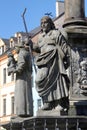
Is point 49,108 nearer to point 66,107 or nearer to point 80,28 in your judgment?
point 66,107

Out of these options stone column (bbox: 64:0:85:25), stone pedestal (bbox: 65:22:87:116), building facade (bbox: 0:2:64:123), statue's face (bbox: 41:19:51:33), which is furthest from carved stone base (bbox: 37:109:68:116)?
building facade (bbox: 0:2:64:123)

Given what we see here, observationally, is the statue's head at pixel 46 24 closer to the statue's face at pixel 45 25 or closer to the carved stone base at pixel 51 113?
the statue's face at pixel 45 25

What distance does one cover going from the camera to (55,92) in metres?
9.84

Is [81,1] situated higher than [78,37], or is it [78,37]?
[81,1]

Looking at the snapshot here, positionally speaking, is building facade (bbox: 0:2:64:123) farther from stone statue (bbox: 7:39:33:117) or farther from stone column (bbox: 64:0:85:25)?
stone column (bbox: 64:0:85:25)

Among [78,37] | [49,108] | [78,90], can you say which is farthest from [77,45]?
[49,108]

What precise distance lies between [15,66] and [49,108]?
6.01 feet

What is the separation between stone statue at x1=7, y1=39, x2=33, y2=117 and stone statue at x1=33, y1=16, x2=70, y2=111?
1070 mm

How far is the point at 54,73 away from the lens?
9.95 metres

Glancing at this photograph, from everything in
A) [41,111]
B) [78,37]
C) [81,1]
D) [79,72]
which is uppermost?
[81,1]

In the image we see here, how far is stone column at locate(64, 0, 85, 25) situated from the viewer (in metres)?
11.0

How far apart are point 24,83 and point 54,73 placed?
1.51m

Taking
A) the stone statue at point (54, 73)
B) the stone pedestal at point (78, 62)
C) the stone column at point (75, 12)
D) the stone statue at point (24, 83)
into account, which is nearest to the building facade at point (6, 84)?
the stone statue at point (24, 83)

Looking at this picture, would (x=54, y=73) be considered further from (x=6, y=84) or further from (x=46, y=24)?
(x=6, y=84)
